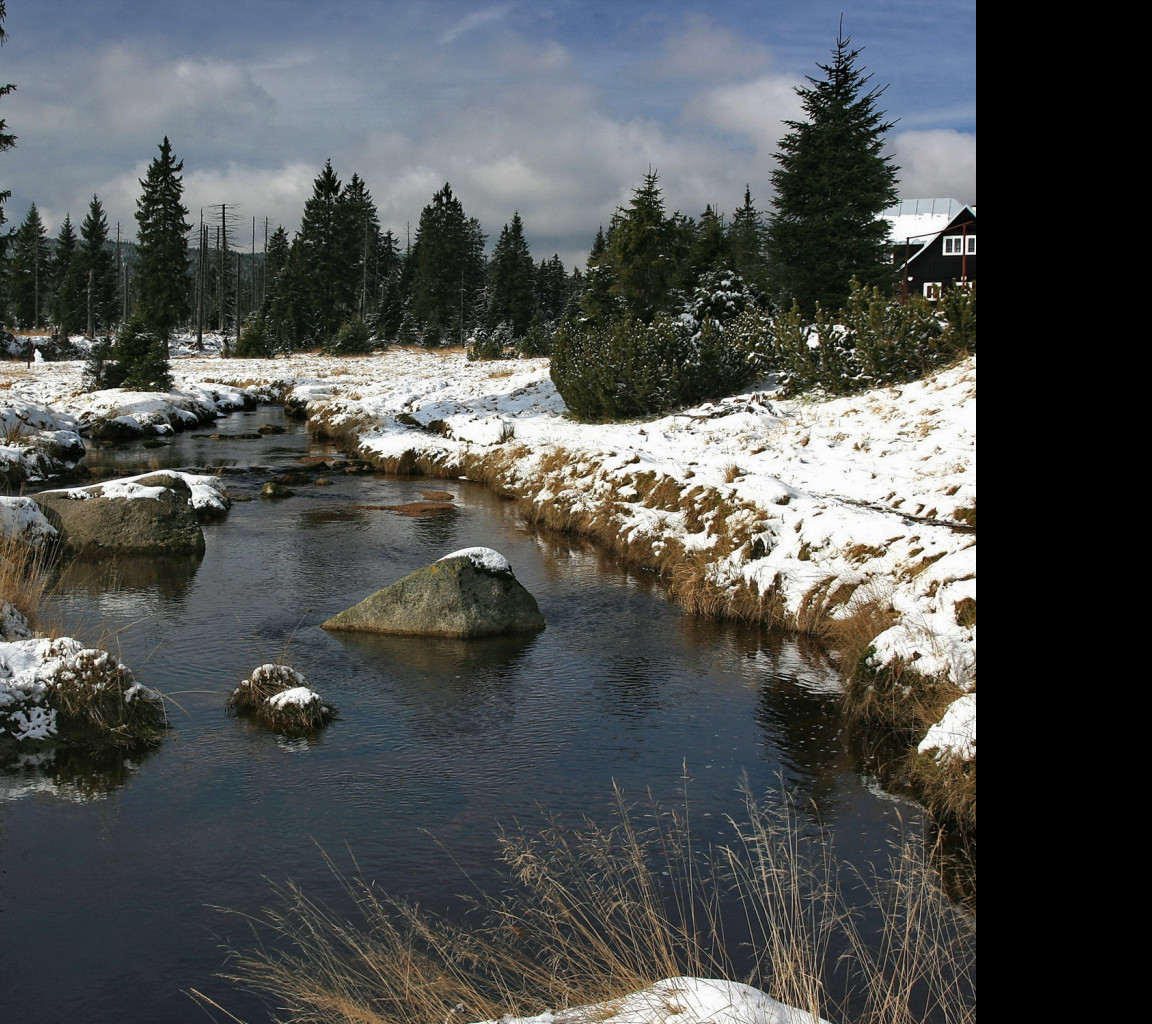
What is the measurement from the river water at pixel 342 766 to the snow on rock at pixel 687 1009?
77.9 inches

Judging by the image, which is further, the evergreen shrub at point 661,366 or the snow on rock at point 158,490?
the evergreen shrub at point 661,366

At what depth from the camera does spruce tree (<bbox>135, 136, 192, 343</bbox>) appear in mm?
60500

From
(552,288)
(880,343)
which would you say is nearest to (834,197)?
(880,343)

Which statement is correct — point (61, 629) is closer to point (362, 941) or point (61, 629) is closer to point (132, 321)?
point (362, 941)

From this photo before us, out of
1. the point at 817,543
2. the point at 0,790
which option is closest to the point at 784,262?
the point at 817,543

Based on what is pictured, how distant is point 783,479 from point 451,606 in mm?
7329

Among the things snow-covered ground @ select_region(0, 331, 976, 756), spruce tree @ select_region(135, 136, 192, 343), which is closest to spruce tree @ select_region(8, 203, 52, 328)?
spruce tree @ select_region(135, 136, 192, 343)

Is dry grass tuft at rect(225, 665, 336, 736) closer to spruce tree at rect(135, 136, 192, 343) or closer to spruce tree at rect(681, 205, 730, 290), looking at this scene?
spruce tree at rect(681, 205, 730, 290)

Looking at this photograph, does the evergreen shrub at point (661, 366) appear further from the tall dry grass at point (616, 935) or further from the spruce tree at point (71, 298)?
the spruce tree at point (71, 298)

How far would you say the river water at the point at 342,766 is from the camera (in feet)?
18.3

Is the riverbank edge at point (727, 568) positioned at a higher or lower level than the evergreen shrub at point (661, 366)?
lower

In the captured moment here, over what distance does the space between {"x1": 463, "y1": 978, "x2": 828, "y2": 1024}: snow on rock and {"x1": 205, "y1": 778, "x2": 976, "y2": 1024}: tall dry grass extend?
157 mm

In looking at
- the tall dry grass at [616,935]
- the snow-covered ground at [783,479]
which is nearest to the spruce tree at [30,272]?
the snow-covered ground at [783,479]
